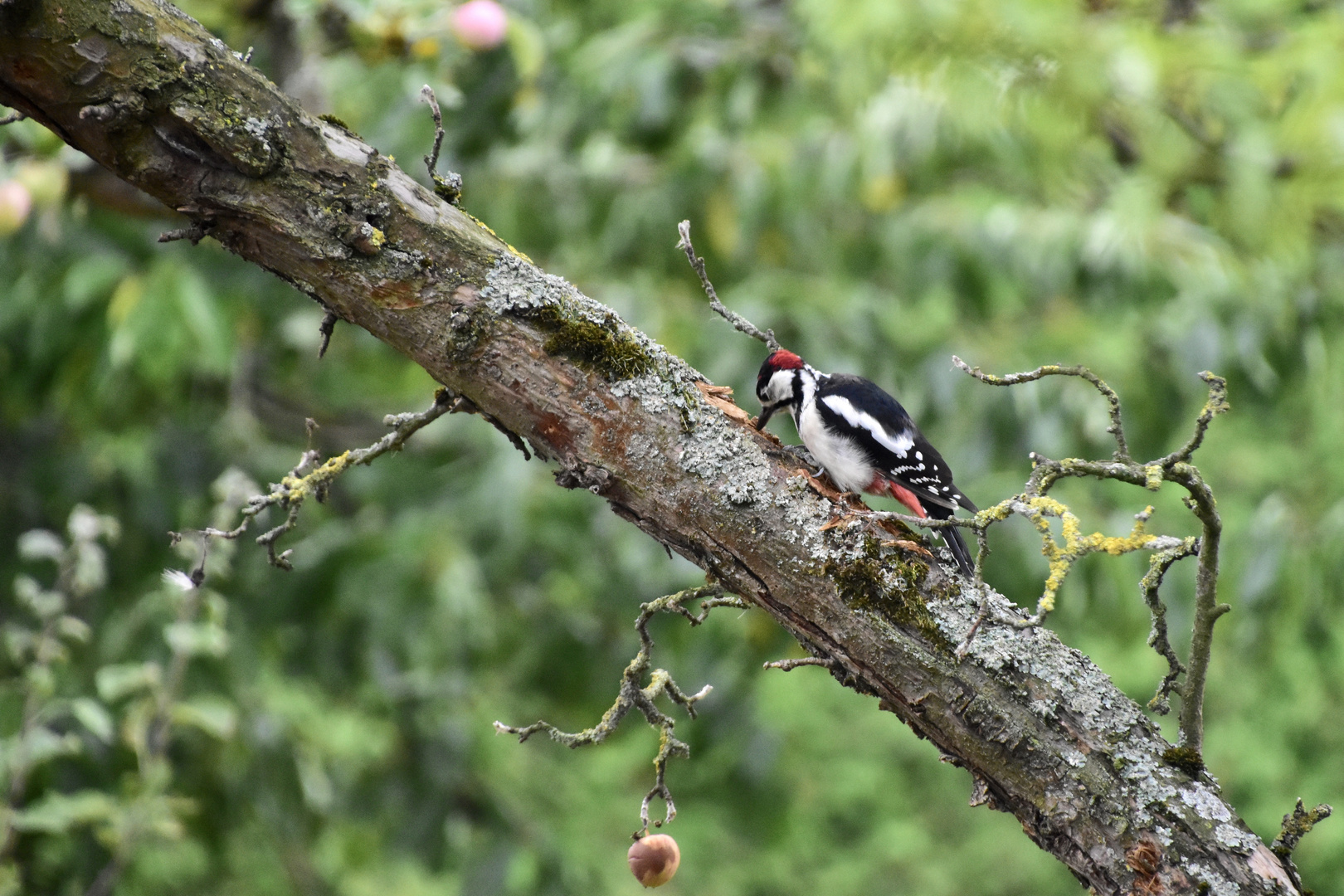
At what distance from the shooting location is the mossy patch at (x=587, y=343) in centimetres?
175

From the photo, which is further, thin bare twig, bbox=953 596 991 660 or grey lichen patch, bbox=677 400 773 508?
grey lichen patch, bbox=677 400 773 508

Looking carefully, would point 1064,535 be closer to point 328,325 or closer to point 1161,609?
point 1161,609

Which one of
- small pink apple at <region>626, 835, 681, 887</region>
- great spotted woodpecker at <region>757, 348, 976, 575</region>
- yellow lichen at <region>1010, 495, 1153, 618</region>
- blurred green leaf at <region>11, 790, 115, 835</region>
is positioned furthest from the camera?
blurred green leaf at <region>11, 790, 115, 835</region>

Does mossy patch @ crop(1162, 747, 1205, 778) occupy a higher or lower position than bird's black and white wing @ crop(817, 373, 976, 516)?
higher

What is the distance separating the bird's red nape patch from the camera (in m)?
2.88

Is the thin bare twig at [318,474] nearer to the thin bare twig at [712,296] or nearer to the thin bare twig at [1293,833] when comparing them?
the thin bare twig at [712,296]

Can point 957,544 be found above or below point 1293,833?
below

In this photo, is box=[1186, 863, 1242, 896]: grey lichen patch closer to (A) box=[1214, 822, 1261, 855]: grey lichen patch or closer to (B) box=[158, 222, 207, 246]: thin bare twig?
(A) box=[1214, 822, 1261, 855]: grey lichen patch

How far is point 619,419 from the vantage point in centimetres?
175

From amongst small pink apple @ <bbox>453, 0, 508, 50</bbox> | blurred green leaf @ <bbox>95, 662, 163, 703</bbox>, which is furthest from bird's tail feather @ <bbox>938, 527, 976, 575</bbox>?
blurred green leaf @ <bbox>95, 662, 163, 703</bbox>

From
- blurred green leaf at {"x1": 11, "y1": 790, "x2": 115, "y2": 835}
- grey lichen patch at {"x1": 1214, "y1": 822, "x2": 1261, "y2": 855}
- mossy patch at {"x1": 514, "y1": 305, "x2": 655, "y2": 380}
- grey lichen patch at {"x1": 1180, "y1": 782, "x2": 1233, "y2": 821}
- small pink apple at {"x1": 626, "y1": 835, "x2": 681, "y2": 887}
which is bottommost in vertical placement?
blurred green leaf at {"x1": 11, "y1": 790, "x2": 115, "y2": 835}

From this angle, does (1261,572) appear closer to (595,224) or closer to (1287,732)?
(595,224)

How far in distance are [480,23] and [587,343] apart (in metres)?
1.97

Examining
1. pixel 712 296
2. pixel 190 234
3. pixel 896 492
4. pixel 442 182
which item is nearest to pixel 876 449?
pixel 896 492
